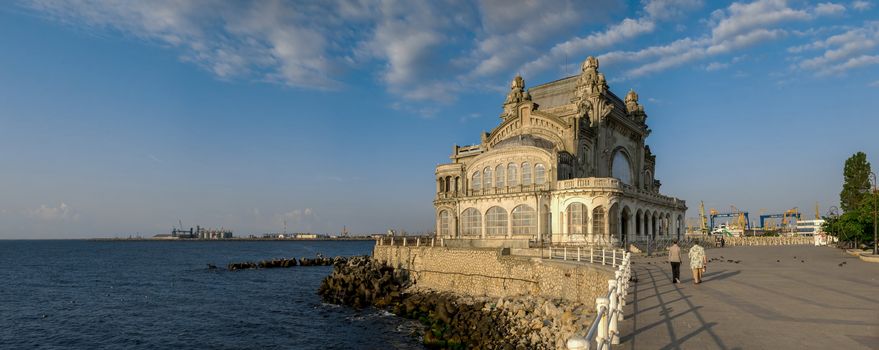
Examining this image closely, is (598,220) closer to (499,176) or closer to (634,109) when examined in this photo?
(499,176)

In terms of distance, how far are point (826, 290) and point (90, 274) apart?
8146cm

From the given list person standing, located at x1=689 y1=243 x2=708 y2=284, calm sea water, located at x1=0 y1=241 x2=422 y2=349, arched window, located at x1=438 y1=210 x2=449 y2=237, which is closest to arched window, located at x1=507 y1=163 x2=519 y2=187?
arched window, located at x1=438 y1=210 x2=449 y2=237

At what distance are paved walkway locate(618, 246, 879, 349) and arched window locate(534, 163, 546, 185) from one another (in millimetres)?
27685

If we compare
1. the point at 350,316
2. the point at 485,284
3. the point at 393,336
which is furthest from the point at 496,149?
the point at 393,336

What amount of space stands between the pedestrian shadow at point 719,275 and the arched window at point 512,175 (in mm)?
26293

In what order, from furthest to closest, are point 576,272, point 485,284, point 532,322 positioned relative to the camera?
point 485,284 → point 576,272 → point 532,322

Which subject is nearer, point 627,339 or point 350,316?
point 627,339

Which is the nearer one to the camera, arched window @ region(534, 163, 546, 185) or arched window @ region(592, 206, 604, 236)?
arched window @ region(592, 206, 604, 236)

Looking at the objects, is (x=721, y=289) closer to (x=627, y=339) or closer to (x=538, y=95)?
(x=627, y=339)

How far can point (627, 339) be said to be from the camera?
1041 cm

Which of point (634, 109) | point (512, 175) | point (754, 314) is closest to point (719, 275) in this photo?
point (754, 314)

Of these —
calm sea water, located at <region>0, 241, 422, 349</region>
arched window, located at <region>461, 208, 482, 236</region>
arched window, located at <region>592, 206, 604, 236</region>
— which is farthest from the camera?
arched window, located at <region>461, 208, 482, 236</region>

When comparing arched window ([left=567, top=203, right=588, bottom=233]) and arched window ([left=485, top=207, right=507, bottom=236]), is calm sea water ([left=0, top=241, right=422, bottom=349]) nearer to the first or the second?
arched window ([left=485, top=207, right=507, bottom=236])

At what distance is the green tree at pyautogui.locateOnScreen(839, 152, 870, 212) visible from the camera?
223 ft
